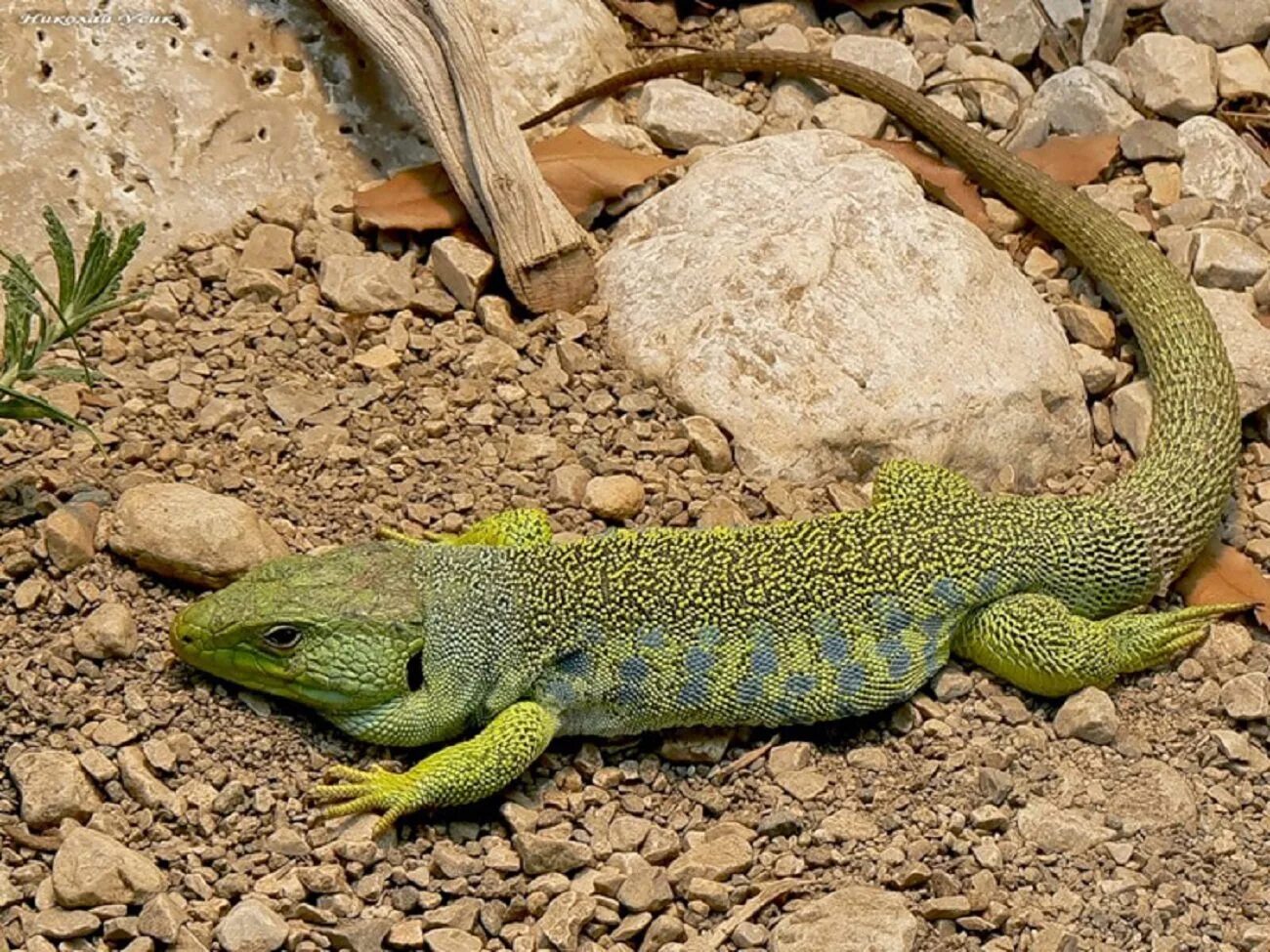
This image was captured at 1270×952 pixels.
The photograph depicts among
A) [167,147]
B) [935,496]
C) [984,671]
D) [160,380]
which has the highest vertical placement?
[167,147]

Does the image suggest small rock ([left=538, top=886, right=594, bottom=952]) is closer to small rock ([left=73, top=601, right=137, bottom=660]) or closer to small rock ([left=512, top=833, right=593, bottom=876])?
small rock ([left=512, top=833, right=593, bottom=876])

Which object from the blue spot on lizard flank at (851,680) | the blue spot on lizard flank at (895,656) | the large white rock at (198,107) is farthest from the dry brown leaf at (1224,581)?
the large white rock at (198,107)

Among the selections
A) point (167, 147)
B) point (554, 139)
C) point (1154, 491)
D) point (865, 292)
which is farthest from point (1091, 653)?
point (167, 147)

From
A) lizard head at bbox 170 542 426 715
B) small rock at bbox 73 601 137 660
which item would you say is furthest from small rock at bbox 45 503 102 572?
lizard head at bbox 170 542 426 715

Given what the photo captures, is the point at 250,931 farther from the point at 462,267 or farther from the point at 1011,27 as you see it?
the point at 1011,27

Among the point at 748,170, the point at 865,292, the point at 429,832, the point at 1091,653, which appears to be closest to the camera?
the point at 429,832

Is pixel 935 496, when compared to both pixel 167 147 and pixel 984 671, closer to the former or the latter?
pixel 984 671

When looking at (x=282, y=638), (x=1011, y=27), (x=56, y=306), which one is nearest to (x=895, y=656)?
(x=282, y=638)
